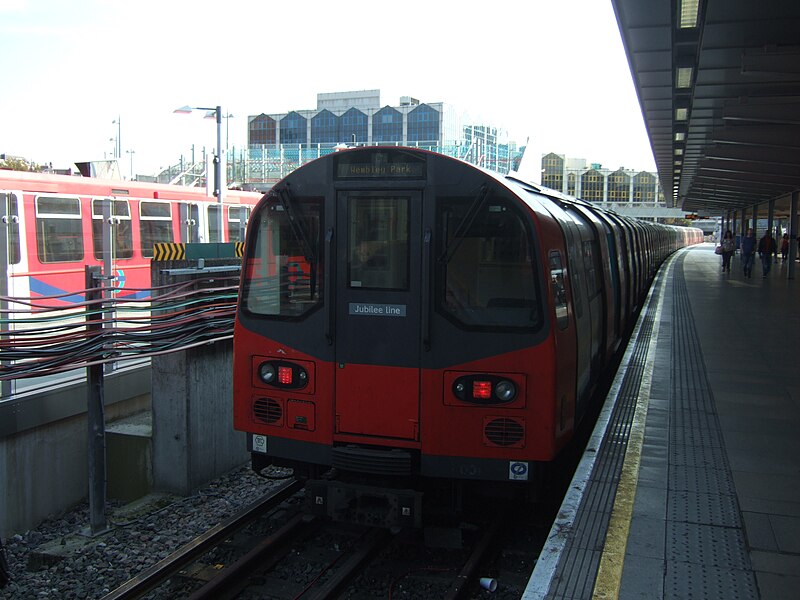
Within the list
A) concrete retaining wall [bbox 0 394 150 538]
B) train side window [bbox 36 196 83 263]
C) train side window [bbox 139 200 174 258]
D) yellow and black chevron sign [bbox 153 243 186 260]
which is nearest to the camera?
concrete retaining wall [bbox 0 394 150 538]

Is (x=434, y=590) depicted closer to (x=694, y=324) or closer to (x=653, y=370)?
(x=653, y=370)

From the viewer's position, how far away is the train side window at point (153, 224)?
1639cm

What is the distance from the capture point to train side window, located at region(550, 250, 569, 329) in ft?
17.3

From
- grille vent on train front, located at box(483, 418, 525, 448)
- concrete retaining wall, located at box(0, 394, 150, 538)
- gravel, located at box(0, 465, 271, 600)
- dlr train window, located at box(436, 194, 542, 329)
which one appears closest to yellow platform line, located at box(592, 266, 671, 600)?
grille vent on train front, located at box(483, 418, 525, 448)

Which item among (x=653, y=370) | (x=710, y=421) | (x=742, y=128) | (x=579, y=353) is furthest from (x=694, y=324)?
(x=579, y=353)

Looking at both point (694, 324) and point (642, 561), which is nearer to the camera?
point (642, 561)

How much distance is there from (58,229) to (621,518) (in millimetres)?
12175

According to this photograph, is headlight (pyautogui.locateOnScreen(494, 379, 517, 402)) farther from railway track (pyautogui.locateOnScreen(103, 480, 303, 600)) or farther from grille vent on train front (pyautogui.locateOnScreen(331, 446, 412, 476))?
railway track (pyautogui.locateOnScreen(103, 480, 303, 600))

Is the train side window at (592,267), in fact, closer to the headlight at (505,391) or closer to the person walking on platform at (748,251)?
the headlight at (505,391)

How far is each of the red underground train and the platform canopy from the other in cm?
546

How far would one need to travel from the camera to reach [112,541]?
6.54 meters

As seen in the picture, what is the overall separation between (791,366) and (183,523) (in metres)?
8.57

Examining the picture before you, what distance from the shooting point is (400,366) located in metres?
5.35

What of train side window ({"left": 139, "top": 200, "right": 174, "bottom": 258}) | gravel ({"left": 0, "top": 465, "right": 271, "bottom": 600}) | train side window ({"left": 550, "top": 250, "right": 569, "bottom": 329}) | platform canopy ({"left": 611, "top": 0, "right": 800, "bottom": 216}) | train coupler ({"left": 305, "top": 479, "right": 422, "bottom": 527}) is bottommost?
gravel ({"left": 0, "top": 465, "right": 271, "bottom": 600})
